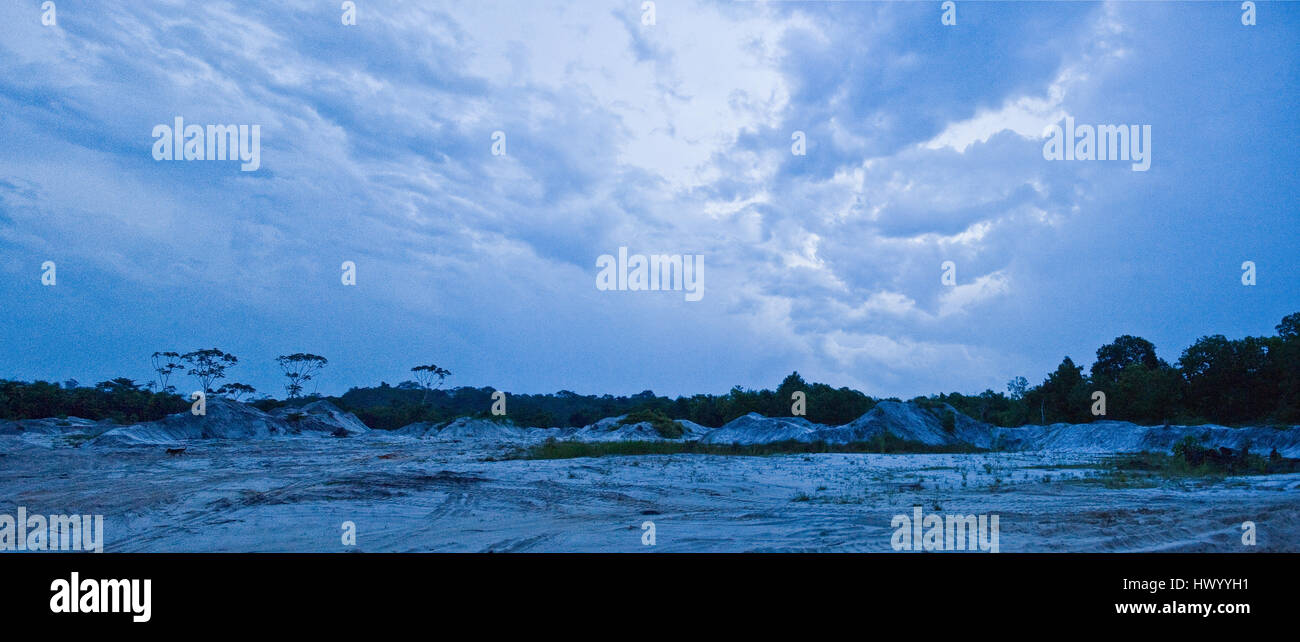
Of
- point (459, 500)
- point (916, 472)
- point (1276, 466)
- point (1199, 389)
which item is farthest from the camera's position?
point (1199, 389)

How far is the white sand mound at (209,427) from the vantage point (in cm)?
3131

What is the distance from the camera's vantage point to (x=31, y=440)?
32188 mm

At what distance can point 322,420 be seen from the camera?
5103 cm

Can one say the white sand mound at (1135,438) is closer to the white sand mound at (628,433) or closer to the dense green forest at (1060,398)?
the dense green forest at (1060,398)

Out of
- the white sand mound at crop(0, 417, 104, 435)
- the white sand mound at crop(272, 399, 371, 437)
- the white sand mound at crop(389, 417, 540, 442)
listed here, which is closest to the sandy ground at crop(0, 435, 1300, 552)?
the white sand mound at crop(0, 417, 104, 435)

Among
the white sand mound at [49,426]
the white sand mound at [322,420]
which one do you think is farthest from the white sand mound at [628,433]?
the white sand mound at [49,426]

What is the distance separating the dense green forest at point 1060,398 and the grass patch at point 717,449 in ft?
29.2

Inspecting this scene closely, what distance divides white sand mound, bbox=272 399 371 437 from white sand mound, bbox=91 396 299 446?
1.45m

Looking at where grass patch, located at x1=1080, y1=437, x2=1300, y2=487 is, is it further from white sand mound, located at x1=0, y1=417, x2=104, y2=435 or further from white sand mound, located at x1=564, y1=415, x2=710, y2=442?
white sand mound, located at x1=0, y1=417, x2=104, y2=435

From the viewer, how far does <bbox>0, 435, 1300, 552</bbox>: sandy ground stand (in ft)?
27.8

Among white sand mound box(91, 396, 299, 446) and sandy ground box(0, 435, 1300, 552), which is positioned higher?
sandy ground box(0, 435, 1300, 552)
